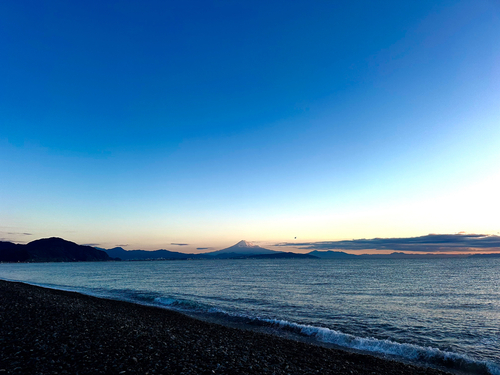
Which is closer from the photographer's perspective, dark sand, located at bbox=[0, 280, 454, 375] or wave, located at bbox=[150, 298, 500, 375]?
dark sand, located at bbox=[0, 280, 454, 375]

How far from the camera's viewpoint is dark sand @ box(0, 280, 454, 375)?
10.9 meters

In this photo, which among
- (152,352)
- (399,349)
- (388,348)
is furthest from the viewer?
(388,348)

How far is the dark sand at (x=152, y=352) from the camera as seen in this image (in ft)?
35.8

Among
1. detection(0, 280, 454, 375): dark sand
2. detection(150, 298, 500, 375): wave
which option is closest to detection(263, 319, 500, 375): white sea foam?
detection(150, 298, 500, 375): wave

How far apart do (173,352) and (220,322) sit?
41.5 feet

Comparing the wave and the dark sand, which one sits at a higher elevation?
the dark sand

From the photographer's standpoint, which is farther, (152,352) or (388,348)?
(388,348)

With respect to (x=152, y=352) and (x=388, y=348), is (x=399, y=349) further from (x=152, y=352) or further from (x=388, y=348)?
(x=152, y=352)

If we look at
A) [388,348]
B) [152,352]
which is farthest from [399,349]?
[152,352]

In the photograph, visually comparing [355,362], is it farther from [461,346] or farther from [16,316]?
[16,316]

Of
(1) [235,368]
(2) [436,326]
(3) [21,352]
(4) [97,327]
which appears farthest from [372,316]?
(3) [21,352]

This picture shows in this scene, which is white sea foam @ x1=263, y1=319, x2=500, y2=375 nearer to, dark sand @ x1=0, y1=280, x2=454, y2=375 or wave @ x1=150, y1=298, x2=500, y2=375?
wave @ x1=150, y1=298, x2=500, y2=375

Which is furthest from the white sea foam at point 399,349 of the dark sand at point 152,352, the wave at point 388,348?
the dark sand at point 152,352

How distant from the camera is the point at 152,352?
13.0 metres
